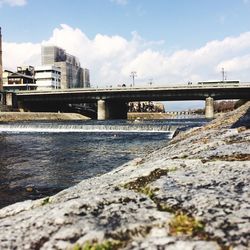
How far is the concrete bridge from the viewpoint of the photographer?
100 meters

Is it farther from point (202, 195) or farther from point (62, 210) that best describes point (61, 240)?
point (202, 195)

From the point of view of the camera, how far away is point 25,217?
427 centimetres

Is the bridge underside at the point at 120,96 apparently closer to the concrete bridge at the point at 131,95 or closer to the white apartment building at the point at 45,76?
the concrete bridge at the point at 131,95

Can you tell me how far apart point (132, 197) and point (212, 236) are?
1.41 meters

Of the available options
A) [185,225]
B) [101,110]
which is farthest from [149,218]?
[101,110]

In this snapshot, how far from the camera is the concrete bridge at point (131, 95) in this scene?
100 m

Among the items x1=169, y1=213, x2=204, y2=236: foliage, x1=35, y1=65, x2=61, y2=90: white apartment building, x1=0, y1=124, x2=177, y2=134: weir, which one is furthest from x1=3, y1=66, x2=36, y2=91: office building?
x1=169, y1=213, x2=204, y2=236: foliage

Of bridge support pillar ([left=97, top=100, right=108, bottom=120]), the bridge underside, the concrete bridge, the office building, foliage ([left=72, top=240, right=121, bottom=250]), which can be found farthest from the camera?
the office building

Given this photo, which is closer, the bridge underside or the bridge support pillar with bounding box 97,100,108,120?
the bridge underside

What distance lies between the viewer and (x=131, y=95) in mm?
103750

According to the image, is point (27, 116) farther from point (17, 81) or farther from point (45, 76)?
point (45, 76)

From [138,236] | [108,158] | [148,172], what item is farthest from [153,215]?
[108,158]

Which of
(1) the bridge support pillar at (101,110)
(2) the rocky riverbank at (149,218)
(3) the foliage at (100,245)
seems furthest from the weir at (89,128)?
(1) the bridge support pillar at (101,110)

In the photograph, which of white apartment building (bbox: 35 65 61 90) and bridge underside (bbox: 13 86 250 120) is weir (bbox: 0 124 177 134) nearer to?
bridge underside (bbox: 13 86 250 120)
